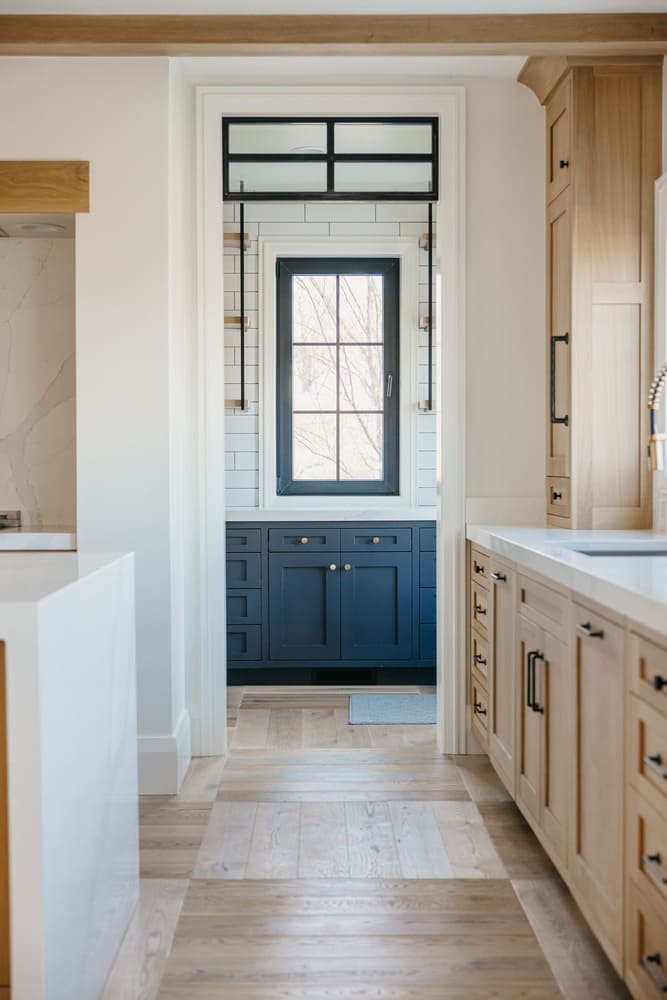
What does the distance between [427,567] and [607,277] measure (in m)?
2.04

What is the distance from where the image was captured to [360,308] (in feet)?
17.3

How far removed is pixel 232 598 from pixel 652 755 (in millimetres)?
3443

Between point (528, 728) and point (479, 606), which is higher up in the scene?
point (479, 606)

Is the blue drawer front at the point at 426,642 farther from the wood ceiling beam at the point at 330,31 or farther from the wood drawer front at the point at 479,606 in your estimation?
the wood ceiling beam at the point at 330,31

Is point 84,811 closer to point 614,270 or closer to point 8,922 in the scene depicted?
point 8,922

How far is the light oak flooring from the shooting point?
2098mm

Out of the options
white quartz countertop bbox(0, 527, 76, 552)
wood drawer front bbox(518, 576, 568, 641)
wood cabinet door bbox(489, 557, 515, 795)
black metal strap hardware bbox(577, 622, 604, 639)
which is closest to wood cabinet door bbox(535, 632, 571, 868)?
wood drawer front bbox(518, 576, 568, 641)

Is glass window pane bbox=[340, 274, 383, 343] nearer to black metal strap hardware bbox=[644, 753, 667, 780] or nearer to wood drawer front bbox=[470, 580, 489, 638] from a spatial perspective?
wood drawer front bbox=[470, 580, 489, 638]

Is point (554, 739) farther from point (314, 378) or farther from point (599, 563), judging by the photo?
point (314, 378)

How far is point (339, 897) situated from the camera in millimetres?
2502

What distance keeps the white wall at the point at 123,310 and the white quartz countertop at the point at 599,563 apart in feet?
4.01

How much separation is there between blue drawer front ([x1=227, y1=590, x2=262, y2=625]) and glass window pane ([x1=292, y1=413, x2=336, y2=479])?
2.47ft

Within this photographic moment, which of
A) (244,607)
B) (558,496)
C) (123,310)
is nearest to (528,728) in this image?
(558,496)

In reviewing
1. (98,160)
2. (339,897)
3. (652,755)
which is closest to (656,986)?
(652,755)
